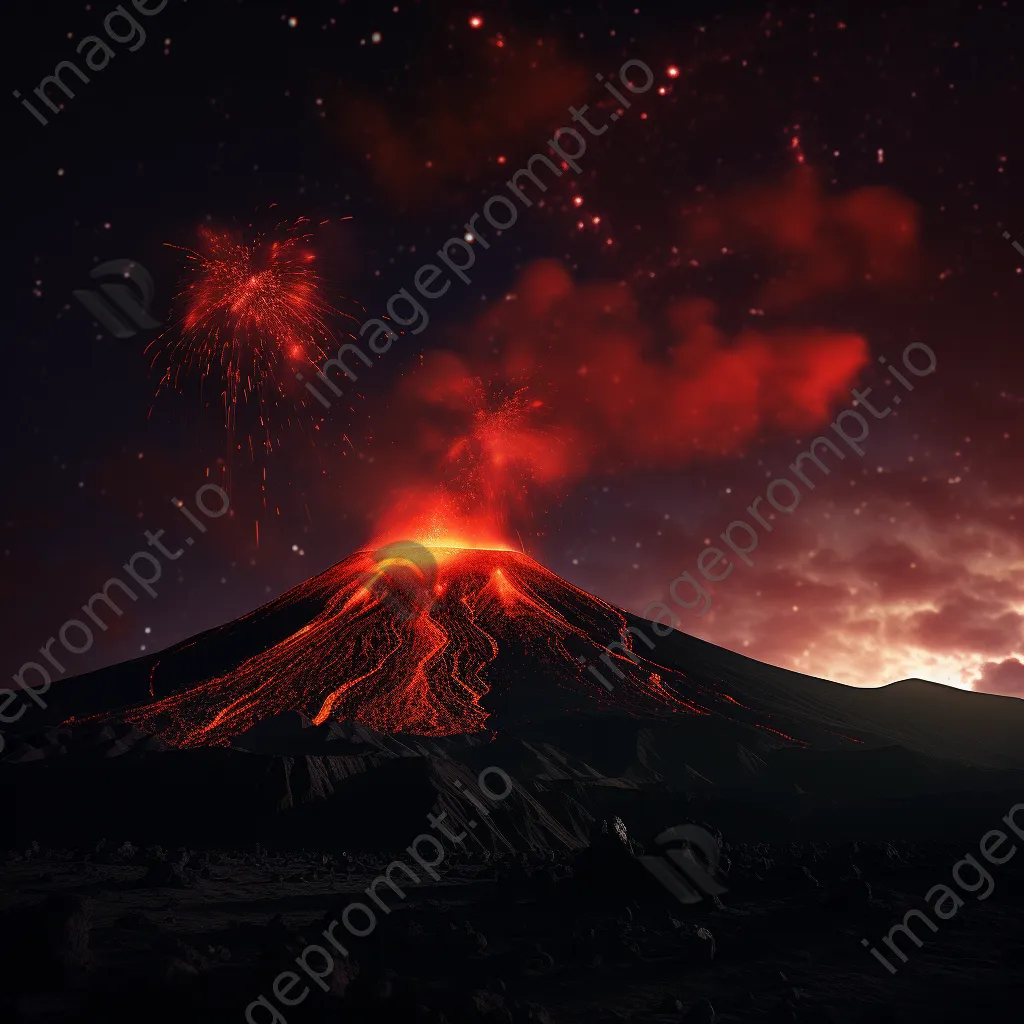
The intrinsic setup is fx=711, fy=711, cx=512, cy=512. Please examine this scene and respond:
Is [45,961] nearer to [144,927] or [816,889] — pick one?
[144,927]

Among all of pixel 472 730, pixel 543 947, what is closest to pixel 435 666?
pixel 472 730

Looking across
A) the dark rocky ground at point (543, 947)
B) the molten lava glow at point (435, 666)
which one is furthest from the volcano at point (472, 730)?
the dark rocky ground at point (543, 947)

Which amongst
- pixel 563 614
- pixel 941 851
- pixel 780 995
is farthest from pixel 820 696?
pixel 780 995

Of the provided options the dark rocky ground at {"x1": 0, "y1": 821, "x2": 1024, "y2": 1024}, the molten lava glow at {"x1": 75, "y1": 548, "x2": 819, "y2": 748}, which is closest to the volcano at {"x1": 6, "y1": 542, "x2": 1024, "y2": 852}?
the molten lava glow at {"x1": 75, "y1": 548, "x2": 819, "y2": 748}

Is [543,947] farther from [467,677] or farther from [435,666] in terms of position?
[435,666]

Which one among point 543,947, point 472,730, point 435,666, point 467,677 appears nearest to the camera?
point 543,947

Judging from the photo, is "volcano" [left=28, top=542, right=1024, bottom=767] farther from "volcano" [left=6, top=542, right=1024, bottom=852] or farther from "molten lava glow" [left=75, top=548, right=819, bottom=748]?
"volcano" [left=6, top=542, right=1024, bottom=852]
